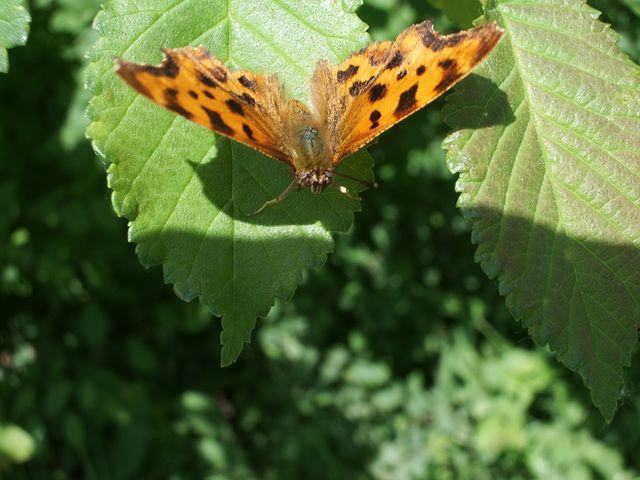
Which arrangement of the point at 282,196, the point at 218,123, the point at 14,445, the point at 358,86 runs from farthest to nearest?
1. the point at 14,445
2. the point at 358,86
3. the point at 282,196
4. the point at 218,123

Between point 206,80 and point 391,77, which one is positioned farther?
point 391,77

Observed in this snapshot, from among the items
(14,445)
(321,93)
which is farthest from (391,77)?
(14,445)

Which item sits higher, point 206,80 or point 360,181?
point 206,80

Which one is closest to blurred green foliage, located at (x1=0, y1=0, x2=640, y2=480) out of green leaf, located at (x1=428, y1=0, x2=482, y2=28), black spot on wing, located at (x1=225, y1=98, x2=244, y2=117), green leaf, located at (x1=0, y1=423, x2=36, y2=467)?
green leaf, located at (x1=0, y1=423, x2=36, y2=467)

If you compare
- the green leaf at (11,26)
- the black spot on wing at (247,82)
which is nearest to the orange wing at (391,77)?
the black spot on wing at (247,82)

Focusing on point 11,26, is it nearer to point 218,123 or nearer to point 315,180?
point 218,123

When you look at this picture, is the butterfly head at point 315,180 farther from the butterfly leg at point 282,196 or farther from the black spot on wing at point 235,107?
the black spot on wing at point 235,107

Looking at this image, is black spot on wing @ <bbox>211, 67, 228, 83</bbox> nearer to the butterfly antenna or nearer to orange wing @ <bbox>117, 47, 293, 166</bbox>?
orange wing @ <bbox>117, 47, 293, 166</bbox>
